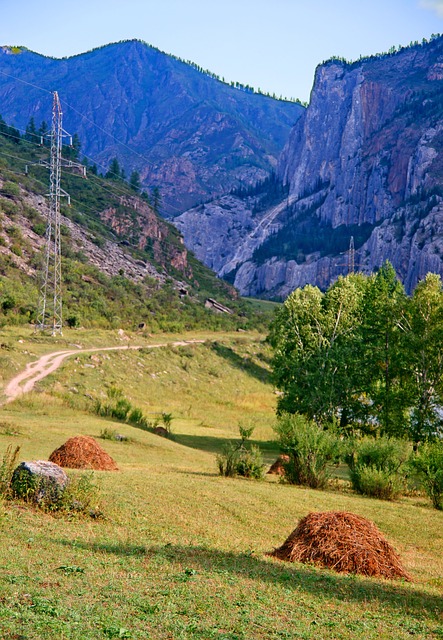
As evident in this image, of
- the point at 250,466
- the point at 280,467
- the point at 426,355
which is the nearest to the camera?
the point at 250,466

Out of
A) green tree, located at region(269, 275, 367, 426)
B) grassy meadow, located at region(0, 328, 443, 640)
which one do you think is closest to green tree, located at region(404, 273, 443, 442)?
green tree, located at region(269, 275, 367, 426)

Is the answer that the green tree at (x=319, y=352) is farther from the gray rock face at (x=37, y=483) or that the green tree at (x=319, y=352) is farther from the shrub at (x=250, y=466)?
the gray rock face at (x=37, y=483)

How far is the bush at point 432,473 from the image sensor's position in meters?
21.8

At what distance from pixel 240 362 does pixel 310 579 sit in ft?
174

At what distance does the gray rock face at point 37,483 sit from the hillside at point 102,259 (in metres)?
41.2

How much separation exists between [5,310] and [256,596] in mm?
50307

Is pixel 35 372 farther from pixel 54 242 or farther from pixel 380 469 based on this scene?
pixel 380 469

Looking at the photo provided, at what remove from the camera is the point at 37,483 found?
13.8 m

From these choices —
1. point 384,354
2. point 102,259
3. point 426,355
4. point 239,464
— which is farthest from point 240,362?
point 239,464

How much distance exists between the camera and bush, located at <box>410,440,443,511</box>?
21.8 m

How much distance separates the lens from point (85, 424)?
3114 centimetres

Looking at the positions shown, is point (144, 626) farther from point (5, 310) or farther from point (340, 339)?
point (5, 310)

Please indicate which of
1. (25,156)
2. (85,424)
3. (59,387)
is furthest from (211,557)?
(25,156)

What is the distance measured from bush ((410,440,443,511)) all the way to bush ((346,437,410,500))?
0.81m
